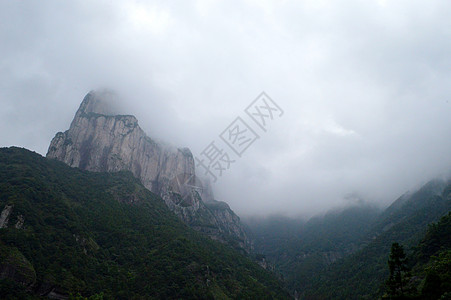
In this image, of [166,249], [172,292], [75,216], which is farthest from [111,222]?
[172,292]

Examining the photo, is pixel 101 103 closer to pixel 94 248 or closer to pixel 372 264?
pixel 94 248

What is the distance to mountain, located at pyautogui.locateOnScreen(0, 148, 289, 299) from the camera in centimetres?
6581

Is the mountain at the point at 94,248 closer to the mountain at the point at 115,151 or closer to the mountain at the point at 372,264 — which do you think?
the mountain at the point at 372,264

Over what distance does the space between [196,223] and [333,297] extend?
88.4 meters

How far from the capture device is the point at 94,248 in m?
87.3

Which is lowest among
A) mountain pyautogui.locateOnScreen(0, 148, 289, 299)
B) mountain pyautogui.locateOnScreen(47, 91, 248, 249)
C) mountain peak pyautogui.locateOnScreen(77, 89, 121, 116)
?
mountain pyautogui.locateOnScreen(0, 148, 289, 299)

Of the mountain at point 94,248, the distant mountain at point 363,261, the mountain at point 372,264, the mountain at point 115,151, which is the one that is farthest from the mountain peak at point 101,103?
the mountain at point 372,264

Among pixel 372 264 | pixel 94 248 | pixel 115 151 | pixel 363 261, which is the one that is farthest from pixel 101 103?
pixel 372 264

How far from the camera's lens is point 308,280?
15200 cm

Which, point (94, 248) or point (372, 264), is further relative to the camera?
point (372, 264)

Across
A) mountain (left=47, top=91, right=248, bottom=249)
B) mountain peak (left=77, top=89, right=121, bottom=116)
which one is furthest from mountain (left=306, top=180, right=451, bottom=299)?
mountain peak (left=77, top=89, right=121, bottom=116)

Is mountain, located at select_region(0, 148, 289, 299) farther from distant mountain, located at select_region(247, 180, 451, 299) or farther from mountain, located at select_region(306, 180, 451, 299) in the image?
distant mountain, located at select_region(247, 180, 451, 299)

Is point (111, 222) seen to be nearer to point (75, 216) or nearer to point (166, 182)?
point (75, 216)

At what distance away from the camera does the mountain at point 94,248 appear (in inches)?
2591
